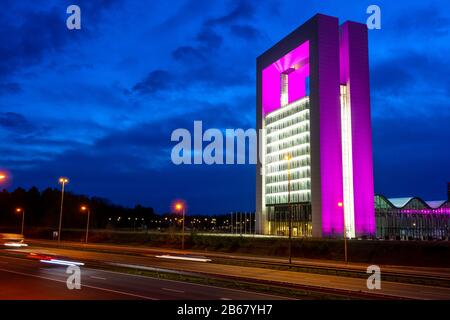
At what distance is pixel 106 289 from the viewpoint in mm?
22516

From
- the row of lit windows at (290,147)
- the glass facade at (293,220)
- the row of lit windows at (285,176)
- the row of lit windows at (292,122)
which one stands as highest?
the row of lit windows at (292,122)

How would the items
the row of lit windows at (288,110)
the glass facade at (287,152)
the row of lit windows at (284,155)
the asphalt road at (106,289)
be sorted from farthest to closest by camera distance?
the row of lit windows at (284,155) < the row of lit windows at (288,110) < the glass facade at (287,152) < the asphalt road at (106,289)

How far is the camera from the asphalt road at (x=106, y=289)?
66.8 ft

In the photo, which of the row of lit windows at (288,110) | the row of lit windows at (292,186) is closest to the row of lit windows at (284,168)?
the row of lit windows at (292,186)

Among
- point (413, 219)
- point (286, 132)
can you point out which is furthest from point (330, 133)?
point (413, 219)

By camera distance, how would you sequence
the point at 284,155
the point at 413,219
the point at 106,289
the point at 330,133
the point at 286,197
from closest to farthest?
the point at 106,289 → the point at 330,133 → the point at 413,219 → the point at 286,197 → the point at 284,155

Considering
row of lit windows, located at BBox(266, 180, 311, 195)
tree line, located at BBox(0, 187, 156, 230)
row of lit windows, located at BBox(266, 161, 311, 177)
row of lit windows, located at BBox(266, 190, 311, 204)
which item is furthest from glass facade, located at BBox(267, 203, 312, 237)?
tree line, located at BBox(0, 187, 156, 230)

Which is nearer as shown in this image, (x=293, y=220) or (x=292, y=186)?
(x=293, y=220)

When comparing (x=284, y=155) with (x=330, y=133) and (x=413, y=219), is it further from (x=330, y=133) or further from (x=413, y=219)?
(x=413, y=219)

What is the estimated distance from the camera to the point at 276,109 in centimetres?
11475

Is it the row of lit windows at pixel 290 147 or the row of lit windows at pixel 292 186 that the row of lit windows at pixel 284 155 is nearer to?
the row of lit windows at pixel 290 147

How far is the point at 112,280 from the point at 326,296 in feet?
43.2

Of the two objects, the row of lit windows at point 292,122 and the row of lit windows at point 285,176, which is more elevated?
the row of lit windows at point 292,122
